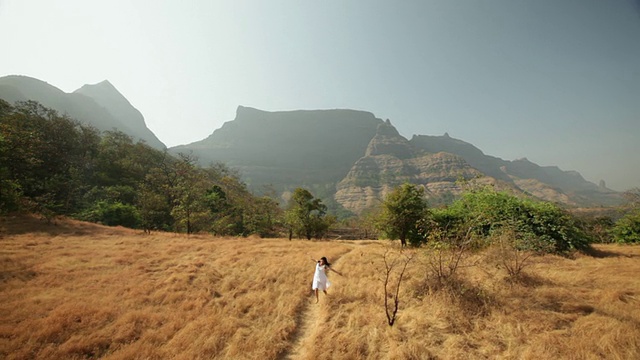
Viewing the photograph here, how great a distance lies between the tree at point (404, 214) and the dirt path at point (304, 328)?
1255cm

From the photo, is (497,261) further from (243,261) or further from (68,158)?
(68,158)

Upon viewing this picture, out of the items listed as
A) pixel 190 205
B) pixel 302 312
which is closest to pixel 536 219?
pixel 302 312

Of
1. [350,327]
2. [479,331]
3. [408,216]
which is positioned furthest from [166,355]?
[408,216]

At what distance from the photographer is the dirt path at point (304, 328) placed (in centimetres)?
662

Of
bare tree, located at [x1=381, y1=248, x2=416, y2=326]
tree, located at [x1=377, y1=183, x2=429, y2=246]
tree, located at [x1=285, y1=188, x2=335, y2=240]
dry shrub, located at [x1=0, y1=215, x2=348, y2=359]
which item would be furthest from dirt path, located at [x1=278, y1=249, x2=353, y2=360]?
tree, located at [x1=285, y1=188, x2=335, y2=240]

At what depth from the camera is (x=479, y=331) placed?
6.68 meters

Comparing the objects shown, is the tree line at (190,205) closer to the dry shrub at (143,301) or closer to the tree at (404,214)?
the tree at (404,214)

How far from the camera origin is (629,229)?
18641mm

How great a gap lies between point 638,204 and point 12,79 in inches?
9912

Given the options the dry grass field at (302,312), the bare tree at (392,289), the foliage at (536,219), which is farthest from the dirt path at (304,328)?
the foliage at (536,219)

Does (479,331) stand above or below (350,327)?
above

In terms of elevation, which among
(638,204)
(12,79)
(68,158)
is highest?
(12,79)

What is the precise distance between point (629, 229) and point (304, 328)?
27440 mm

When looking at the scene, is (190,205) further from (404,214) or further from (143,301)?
(404,214)
